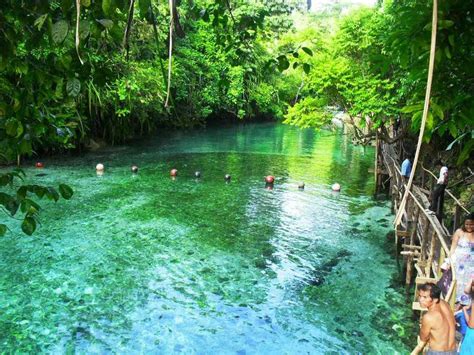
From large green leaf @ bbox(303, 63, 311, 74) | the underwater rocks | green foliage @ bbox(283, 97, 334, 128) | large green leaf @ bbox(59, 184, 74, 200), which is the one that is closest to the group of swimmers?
green foliage @ bbox(283, 97, 334, 128)

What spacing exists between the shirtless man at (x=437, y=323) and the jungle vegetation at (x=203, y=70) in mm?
1514

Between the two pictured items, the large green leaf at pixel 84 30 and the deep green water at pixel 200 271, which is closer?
the large green leaf at pixel 84 30

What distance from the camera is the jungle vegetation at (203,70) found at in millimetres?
2260

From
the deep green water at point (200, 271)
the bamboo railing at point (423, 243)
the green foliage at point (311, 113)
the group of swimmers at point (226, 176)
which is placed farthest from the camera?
the group of swimmers at point (226, 176)

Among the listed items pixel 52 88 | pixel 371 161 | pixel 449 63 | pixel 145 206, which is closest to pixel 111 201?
pixel 145 206

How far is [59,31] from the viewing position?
5.66 feet

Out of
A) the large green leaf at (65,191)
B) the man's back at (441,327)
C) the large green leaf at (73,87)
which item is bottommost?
the man's back at (441,327)

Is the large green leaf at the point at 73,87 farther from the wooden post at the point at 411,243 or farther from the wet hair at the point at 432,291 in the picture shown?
the wooden post at the point at 411,243

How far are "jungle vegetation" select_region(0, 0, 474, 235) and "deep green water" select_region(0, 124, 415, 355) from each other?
2.34 meters

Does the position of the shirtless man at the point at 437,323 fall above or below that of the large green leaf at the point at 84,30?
below

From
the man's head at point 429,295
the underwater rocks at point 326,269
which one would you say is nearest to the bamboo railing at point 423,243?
the man's head at point 429,295

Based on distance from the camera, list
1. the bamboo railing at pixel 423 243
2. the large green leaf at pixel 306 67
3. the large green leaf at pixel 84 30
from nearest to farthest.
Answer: the large green leaf at pixel 84 30 → the large green leaf at pixel 306 67 → the bamboo railing at pixel 423 243

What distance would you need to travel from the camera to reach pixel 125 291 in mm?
8258

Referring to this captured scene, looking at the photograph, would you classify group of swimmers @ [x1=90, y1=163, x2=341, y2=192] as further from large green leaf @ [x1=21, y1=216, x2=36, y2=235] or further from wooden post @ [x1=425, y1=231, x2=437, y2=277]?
large green leaf @ [x1=21, y1=216, x2=36, y2=235]
